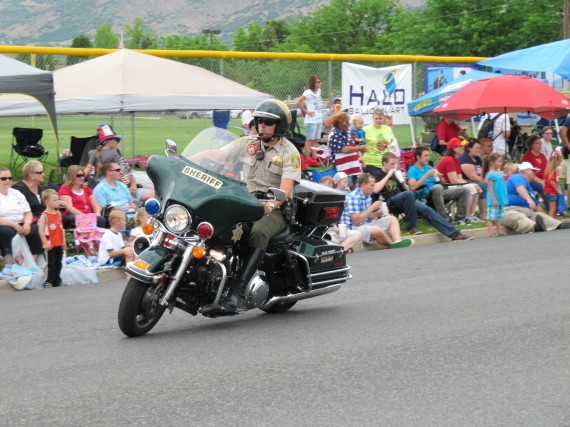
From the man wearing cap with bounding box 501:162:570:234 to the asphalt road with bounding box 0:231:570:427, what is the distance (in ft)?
19.1

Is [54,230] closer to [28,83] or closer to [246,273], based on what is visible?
[28,83]

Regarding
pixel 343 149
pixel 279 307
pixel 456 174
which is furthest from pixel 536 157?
pixel 279 307

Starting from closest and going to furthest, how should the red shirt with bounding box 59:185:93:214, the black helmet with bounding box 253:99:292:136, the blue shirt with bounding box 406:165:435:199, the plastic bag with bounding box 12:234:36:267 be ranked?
the black helmet with bounding box 253:99:292:136
the plastic bag with bounding box 12:234:36:267
the red shirt with bounding box 59:185:93:214
the blue shirt with bounding box 406:165:435:199

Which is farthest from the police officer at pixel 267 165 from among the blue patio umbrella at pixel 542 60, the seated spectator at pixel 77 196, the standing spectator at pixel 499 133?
the standing spectator at pixel 499 133

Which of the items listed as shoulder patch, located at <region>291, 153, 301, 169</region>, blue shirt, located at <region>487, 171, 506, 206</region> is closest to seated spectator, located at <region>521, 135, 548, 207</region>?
blue shirt, located at <region>487, 171, 506, 206</region>

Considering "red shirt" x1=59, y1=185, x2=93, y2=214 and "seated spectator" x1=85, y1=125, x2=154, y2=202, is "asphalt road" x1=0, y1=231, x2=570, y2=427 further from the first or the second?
"seated spectator" x1=85, y1=125, x2=154, y2=202

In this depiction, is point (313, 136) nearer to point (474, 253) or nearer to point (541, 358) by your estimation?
point (474, 253)

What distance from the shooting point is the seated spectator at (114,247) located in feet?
42.9

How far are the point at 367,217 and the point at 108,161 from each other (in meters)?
3.82

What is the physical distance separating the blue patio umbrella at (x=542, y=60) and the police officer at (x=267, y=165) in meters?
12.8

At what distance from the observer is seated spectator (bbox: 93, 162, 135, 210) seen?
14.6 m

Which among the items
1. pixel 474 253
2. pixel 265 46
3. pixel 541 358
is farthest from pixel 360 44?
pixel 541 358

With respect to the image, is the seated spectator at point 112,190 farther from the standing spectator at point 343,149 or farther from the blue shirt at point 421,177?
the blue shirt at point 421,177

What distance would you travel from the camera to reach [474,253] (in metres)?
14.0
